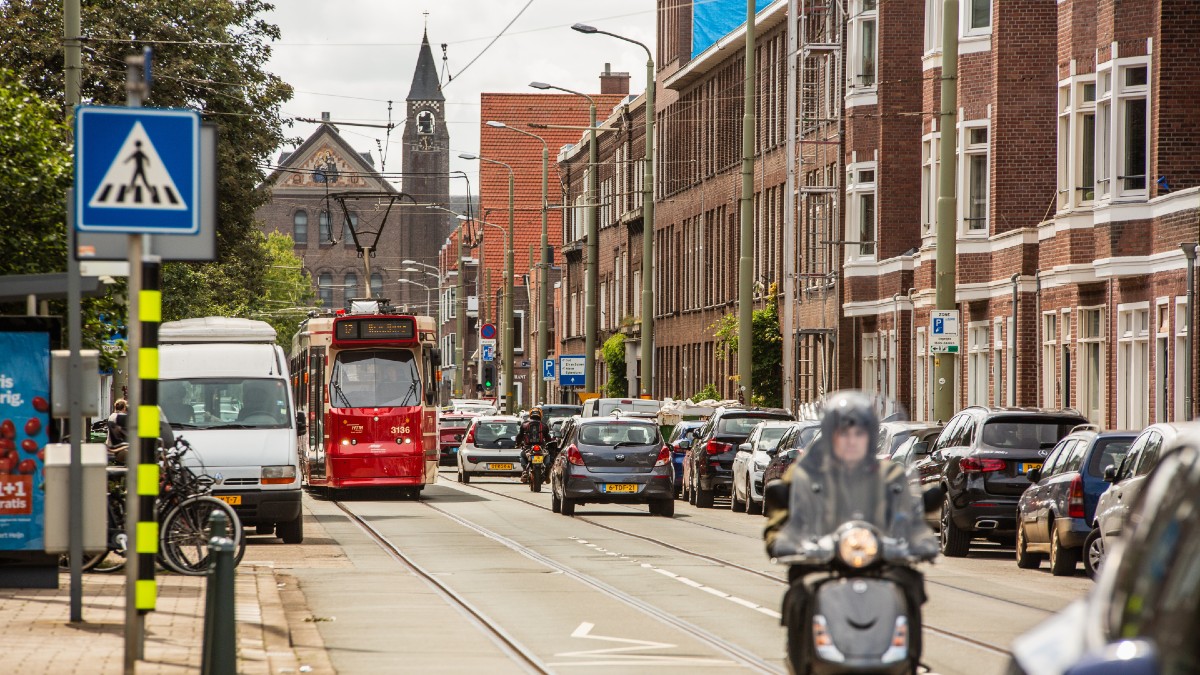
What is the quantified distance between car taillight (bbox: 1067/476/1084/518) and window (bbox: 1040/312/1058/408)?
1649 cm

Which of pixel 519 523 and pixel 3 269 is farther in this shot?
pixel 519 523

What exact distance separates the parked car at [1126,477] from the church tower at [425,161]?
5252 inches

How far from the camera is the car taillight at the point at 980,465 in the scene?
75.4ft

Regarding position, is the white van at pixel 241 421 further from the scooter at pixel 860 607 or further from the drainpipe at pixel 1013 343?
the scooter at pixel 860 607

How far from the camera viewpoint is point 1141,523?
17.0ft

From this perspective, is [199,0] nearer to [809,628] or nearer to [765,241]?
[765,241]

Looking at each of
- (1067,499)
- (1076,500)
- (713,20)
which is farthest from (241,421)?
(713,20)

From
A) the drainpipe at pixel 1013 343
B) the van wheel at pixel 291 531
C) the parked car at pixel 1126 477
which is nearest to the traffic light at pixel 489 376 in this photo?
the drainpipe at pixel 1013 343

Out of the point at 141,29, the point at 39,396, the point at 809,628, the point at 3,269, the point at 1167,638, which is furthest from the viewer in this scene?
the point at 141,29

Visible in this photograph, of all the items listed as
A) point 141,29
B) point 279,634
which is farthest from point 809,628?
point 141,29

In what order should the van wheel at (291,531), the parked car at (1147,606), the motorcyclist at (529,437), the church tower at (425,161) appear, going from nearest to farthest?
1. the parked car at (1147,606)
2. the van wheel at (291,531)
3. the motorcyclist at (529,437)
4. the church tower at (425,161)

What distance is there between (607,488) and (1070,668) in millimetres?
27552

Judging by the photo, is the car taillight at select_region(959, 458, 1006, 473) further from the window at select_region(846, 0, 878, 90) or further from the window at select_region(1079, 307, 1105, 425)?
the window at select_region(846, 0, 878, 90)

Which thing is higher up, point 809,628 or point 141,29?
point 141,29
